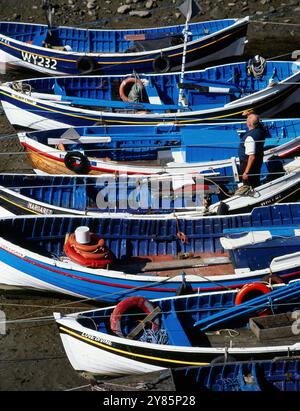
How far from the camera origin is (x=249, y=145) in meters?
15.0

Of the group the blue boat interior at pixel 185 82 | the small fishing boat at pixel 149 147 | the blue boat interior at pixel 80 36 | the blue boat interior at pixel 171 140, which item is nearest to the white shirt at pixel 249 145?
the small fishing boat at pixel 149 147

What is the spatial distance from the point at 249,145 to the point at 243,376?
17.1 ft

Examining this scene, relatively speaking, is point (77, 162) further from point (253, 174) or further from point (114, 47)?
point (114, 47)

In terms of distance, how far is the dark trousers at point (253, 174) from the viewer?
15547mm

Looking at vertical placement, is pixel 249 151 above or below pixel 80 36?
below

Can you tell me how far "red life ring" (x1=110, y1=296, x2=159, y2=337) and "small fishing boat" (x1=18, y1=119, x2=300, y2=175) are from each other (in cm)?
429

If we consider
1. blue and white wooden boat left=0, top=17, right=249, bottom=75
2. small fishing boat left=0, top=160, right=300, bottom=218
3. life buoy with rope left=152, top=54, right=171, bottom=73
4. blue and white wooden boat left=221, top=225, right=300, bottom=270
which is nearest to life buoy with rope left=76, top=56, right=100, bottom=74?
blue and white wooden boat left=0, top=17, right=249, bottom=75

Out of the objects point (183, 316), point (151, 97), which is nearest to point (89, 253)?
point (183, 316)

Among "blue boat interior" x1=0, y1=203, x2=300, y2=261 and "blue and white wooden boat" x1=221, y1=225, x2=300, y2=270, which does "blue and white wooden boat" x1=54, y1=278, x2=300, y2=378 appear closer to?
"blue and white wooden boat" x1=221, y1=225, x2=300, y2=270

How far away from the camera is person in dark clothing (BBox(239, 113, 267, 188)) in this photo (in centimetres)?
1502

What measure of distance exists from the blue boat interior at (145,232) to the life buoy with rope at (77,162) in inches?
94.7

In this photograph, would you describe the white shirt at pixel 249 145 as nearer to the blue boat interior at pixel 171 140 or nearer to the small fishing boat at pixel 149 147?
the small fishing boat at pixel 149 147
